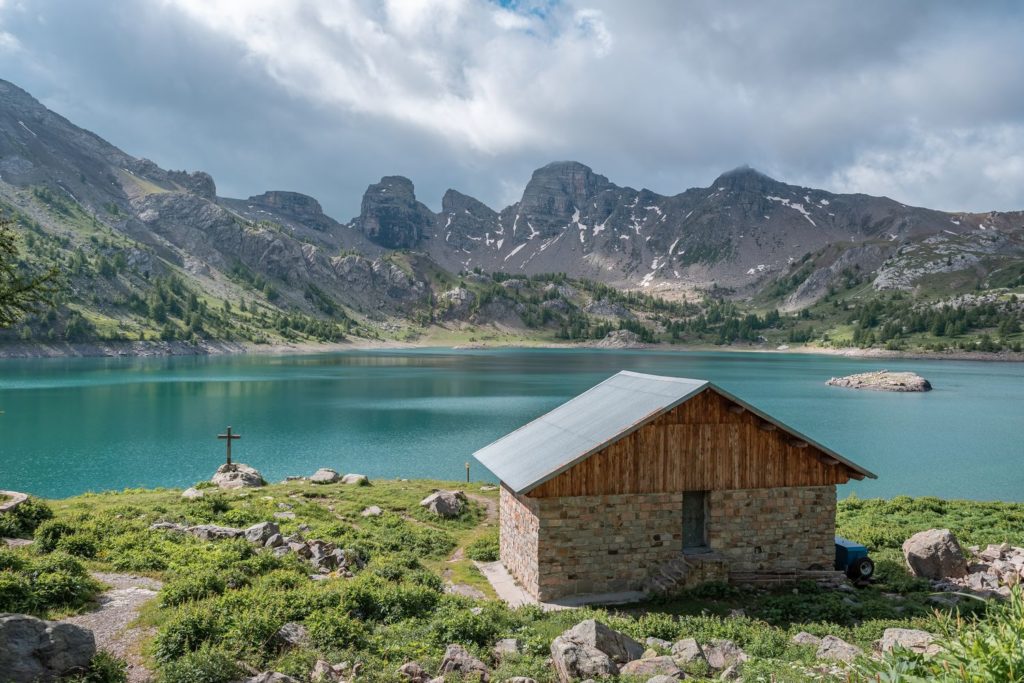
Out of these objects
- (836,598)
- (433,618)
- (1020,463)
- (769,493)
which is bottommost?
(1020,463)

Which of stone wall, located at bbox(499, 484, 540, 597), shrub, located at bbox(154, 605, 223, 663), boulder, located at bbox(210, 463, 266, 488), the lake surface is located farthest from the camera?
the lake surface

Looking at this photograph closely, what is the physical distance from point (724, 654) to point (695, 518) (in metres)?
8.92

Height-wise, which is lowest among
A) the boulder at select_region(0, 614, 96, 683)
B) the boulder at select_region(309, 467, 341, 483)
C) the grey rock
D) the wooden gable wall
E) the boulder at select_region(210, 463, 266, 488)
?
the boulder at select_region(309, 467, 341, 483)

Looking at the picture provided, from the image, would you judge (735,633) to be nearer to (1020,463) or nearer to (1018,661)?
(1018,661)

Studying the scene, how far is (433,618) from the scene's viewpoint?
15844 mm

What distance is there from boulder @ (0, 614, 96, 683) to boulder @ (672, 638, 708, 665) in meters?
11.7

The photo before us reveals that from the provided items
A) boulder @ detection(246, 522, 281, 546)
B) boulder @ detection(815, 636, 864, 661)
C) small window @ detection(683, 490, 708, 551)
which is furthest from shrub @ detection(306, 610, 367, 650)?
small window @ detection(683, 490, 708, 551)

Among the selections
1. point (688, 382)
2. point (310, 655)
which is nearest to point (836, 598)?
point (688, 382)

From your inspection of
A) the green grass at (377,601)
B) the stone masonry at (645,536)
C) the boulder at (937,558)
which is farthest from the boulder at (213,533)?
the boulder at (937,558)

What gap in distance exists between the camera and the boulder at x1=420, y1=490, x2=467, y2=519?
107 ft

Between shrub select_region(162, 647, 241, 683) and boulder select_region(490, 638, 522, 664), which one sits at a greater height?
shrub select_region(162, 647, 241, 683)

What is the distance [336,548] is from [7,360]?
639 feet

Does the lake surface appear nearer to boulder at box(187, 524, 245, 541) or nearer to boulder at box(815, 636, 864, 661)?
boulder at box(187, 524, 245, 541)

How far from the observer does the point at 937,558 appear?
2309 cm
